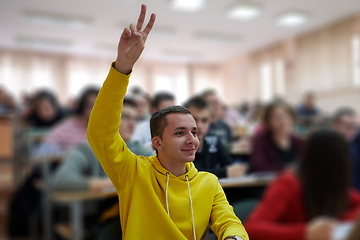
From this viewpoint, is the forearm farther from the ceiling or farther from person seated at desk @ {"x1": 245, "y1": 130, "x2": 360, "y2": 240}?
the ceiling

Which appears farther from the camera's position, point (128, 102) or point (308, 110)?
point (308, 110)

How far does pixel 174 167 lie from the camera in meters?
0.23

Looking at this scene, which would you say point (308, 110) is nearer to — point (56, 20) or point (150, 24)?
point (56, 20)

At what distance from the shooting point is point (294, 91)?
7.85m

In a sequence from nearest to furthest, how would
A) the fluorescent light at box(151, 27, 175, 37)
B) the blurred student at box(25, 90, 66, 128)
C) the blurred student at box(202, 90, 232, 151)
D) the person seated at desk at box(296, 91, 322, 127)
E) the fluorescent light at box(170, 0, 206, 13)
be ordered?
the blurred student at box(202, 90, 232, 151) → the fluorescent light at box(151, 27, 175, 37) → the blurred student at box(25, 90, 66, 128) → the fluorescent light at box(170, 0, 206, 13) → the person seated at desk at box(296, 91, 322, 127)

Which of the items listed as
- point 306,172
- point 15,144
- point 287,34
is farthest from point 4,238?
point 287,34

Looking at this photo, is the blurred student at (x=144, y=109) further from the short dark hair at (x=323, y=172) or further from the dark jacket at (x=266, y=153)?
the dark jacket at (x=266, y=153)

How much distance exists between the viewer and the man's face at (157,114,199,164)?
21cm

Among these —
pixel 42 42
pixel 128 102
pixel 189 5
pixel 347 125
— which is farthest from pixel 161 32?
pixel 42 42

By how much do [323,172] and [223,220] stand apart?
1.04 metres

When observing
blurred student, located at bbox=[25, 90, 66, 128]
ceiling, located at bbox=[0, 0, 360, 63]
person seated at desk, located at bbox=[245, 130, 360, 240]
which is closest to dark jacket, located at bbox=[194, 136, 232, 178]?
person seated at desk, located at bbox=[245, 130, 360, 240]

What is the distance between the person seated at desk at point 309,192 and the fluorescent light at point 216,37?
5.69 m

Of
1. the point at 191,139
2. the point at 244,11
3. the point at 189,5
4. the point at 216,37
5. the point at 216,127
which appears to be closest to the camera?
the point at 191,139

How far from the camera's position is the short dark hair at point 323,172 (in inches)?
40.8
